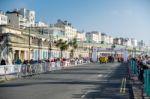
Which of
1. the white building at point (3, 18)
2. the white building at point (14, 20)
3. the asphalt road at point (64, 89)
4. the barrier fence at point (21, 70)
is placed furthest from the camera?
the white building at point (14, 20)

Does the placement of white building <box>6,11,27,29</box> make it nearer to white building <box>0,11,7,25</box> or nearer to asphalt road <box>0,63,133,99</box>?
white building <box>0,11,7,25</box>

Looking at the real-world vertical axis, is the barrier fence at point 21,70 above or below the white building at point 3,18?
below

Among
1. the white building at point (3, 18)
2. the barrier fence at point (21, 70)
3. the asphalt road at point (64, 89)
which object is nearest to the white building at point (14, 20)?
the white building at point (3, 18)

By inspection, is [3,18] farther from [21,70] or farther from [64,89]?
[64,89]

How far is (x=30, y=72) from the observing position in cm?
4134

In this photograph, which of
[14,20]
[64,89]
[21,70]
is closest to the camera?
[64,89]

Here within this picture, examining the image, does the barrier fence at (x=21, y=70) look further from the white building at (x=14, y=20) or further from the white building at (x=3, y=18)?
the white building at (x=14, y=20)

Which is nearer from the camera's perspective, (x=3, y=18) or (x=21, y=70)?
(x=21, y=70)

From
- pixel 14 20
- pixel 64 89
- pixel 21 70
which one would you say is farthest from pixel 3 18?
pixel 64 89

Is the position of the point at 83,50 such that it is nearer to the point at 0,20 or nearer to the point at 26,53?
the point at 0,20


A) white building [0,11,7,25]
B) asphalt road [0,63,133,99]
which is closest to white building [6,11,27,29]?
white building [0,11,7,25]

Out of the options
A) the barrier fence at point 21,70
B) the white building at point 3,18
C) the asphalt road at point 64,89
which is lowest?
the asphalt road at point 64,89

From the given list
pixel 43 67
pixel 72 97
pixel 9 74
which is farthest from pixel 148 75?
pixel 43 67

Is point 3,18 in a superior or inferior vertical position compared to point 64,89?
superior
